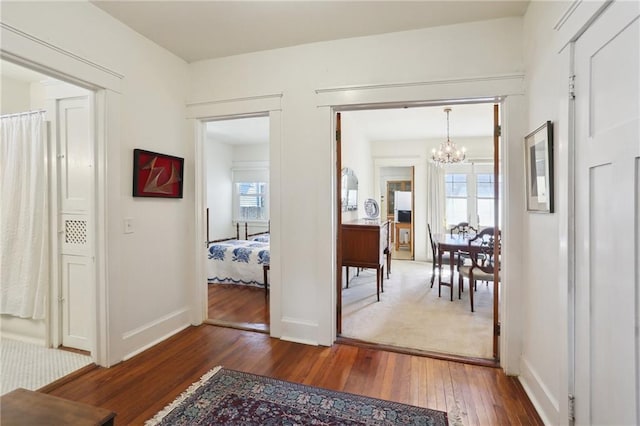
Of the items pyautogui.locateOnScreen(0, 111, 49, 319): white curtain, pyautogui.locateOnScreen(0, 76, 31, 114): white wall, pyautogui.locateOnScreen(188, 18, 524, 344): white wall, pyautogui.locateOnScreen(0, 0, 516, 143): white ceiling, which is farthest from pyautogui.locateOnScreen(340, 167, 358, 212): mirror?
pyautogui.locateOnScreen(0, 76, 31, 114): white wall

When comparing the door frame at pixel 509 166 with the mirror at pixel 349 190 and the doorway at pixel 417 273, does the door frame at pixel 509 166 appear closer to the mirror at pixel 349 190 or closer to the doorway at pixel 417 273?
the doorway at pixel 417 273

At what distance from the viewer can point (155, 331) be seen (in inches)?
106

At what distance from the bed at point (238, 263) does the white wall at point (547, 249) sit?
10.3ft

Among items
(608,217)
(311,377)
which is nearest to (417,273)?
(311,377)

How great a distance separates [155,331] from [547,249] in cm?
312

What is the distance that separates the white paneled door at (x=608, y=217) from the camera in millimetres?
1094

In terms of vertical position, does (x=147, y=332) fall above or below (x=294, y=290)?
below

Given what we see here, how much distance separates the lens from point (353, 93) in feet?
8.43

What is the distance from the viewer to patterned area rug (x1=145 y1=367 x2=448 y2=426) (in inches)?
68.2

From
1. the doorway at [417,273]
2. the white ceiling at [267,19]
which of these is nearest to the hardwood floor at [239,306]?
the doorway at [417,273]

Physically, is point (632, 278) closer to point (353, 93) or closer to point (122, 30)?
point (353, 93)

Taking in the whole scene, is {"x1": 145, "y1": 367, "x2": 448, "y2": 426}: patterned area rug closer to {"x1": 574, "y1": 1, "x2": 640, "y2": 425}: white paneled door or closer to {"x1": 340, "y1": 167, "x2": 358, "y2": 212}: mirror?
{"x1": 574, "y1": 1, "x2": 640, "y2": 425}: white paneled door

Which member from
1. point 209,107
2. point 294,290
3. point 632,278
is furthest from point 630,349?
point 209,107

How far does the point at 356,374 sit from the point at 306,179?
1.64 meters
